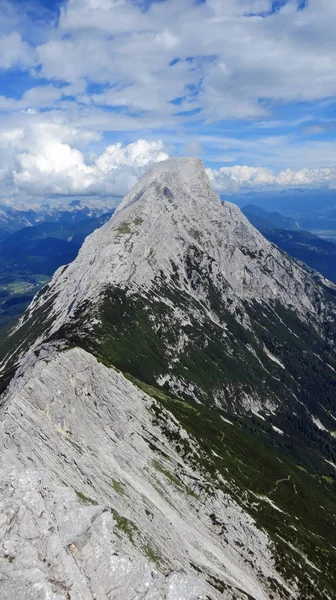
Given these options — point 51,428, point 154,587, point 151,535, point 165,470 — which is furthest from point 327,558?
point 154,587

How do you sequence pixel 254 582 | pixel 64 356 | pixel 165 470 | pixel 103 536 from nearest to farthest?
pixel 103 536 → pixel 254 582 → pixel 165 470 → pixel 64 356

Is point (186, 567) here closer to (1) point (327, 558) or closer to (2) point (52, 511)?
(2) point (52, 511)

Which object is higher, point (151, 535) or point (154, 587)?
point (154, 587)

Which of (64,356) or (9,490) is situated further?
(64,356)

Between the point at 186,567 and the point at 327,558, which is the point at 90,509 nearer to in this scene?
the point at 186,567

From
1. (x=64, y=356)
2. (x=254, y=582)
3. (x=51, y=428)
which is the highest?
(x=64, y=356)

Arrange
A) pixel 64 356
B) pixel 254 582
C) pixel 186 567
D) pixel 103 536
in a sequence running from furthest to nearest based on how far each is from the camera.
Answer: pixel 64 356 → pixel 254 582 → pixel 186 567 → pixel 103 536

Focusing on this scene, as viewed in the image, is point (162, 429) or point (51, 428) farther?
point (162, 429)

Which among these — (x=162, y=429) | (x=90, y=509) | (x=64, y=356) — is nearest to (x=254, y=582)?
(x=162, y=429)

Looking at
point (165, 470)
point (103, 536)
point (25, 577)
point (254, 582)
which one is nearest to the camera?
point (25, 577)
